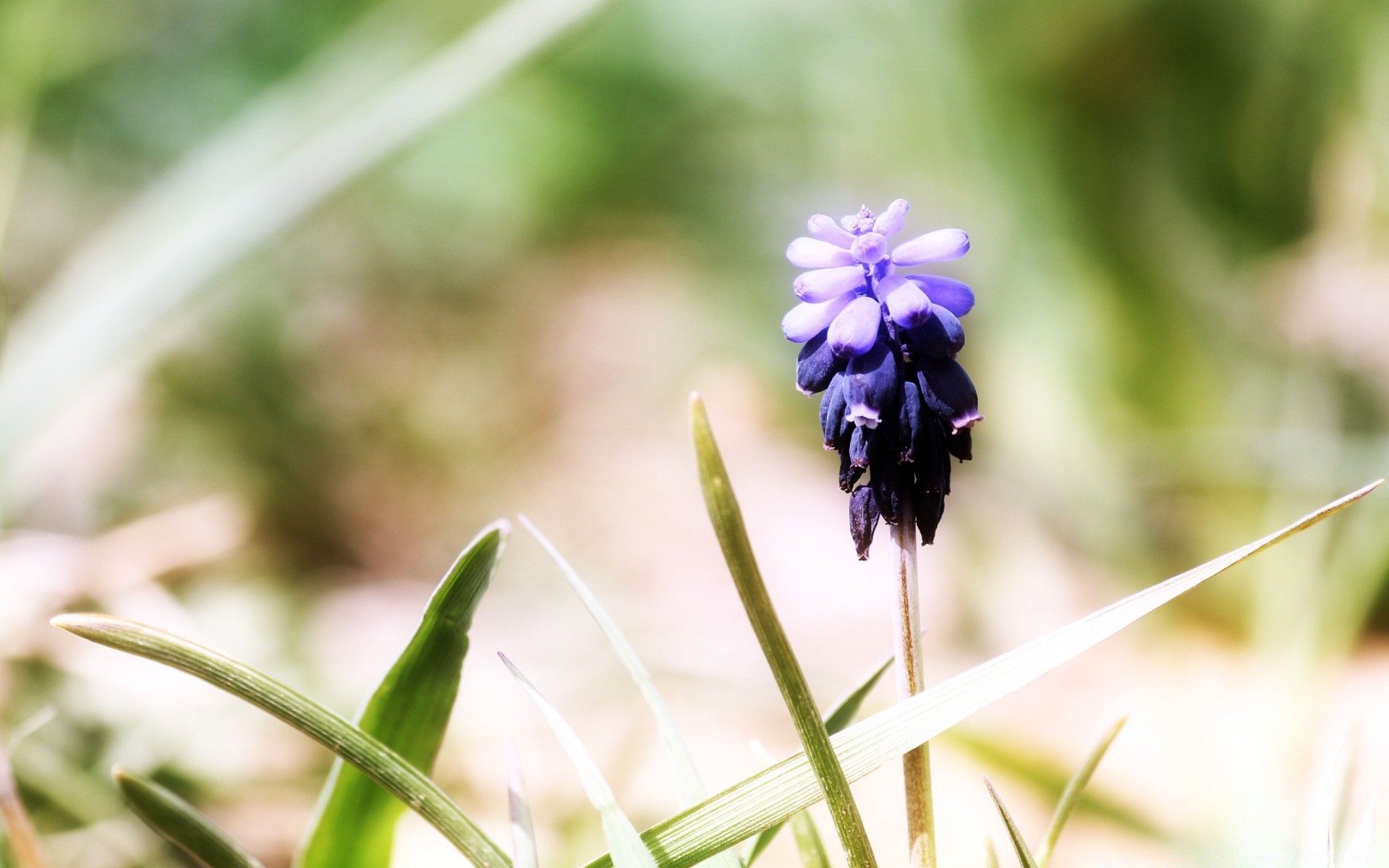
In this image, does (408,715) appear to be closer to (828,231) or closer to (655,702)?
(655,702)

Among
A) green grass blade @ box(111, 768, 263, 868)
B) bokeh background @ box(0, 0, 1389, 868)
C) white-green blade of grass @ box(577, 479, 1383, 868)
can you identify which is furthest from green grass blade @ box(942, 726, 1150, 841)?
green grass blade @ box(111, 768, 263, 868)

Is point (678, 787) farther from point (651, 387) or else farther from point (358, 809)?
point (651, 387)

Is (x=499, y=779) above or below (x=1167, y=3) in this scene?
below

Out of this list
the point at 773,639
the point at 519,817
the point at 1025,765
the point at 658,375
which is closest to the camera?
the point at 773,639

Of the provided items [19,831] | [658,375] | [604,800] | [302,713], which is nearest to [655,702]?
[604,800]

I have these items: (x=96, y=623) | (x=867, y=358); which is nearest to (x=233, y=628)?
(x=96, y=623)

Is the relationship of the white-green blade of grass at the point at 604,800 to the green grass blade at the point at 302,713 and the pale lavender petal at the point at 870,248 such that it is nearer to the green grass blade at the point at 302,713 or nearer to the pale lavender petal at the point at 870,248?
the green grass blade at the point at 302,713
